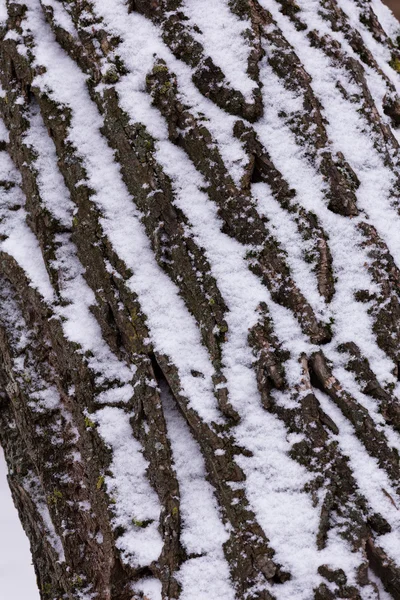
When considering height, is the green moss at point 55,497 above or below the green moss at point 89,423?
below

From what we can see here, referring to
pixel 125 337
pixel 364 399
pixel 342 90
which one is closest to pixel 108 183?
pixel 125 337

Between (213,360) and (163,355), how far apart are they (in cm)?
12

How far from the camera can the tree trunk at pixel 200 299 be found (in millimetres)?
1363

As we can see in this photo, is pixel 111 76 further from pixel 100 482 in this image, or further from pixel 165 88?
pixel 100 482

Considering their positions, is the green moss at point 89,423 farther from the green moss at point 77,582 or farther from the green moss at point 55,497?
the green moss at point 77,582

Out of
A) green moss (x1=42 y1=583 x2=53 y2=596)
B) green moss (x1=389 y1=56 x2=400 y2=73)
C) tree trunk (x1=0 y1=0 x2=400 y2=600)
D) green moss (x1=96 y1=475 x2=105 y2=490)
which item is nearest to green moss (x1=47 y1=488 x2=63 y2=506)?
tree trunk (x1=0 y1=0 x2=400 y2=600)

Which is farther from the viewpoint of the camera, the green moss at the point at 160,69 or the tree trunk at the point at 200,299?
the green moss at the point at 160,69

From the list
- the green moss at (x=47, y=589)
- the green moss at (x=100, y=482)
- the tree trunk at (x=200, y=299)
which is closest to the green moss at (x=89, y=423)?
the tree trunk at (x=200, y=299)

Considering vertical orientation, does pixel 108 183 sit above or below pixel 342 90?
below

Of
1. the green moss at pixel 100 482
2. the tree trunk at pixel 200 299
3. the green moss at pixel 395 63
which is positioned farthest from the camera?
the green moss at pixel 395 63

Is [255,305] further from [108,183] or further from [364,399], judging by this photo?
[108,183]

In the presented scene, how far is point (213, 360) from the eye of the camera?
57.1 inches

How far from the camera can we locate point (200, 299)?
151 centimetres

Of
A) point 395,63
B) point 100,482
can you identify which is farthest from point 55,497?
point 395,63
